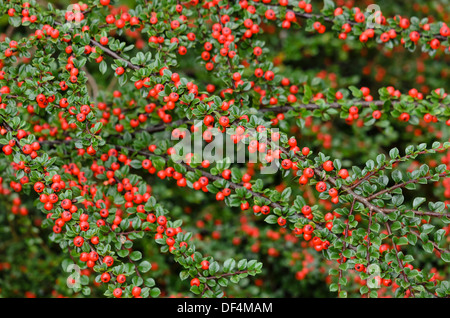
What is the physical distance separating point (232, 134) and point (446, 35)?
1312mm

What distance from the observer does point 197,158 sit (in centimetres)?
197

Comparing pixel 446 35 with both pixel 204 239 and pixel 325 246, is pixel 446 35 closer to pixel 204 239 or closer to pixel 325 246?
pixel 325 246

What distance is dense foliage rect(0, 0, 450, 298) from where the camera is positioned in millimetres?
1757

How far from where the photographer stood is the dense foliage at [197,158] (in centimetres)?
176

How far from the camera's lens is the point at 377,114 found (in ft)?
7.04

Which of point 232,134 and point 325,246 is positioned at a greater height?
point 232,134

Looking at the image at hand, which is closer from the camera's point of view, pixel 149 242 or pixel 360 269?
pixel 360 269

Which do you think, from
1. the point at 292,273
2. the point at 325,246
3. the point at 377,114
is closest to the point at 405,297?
the point at 325,246
